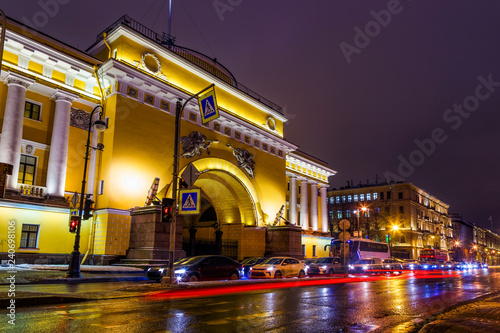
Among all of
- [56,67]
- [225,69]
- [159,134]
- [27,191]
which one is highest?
[225,69]

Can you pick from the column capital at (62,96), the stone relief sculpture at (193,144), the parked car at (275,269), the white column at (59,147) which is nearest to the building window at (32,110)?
the column capital at (62,96)

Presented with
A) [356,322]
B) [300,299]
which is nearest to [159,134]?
[300,299]

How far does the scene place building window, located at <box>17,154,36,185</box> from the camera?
78.6ft

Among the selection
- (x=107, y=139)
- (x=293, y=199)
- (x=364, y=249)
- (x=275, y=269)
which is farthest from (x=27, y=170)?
(x=293, y=199)

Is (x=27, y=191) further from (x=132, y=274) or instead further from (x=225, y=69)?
(x=225, y=69)

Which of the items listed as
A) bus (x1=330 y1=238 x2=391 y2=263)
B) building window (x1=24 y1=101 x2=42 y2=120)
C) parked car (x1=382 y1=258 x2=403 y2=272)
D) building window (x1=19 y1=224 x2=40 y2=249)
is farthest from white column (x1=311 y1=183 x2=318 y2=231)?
building window (x1=24 y1=101 x2=42 y2=120)

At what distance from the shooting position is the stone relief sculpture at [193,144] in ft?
96.7

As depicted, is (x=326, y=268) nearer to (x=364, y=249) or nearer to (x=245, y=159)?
(x=364, y=249)

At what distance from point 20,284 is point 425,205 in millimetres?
92304

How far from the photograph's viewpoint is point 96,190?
84.0ft

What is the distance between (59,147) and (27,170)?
7.59 feet

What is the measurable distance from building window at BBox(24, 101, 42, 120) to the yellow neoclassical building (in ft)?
0.25

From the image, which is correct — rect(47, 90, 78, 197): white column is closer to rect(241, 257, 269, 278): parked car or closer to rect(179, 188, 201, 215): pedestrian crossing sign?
rect(241, 257, 269, 278): parked car

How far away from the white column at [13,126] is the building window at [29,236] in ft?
8.08
